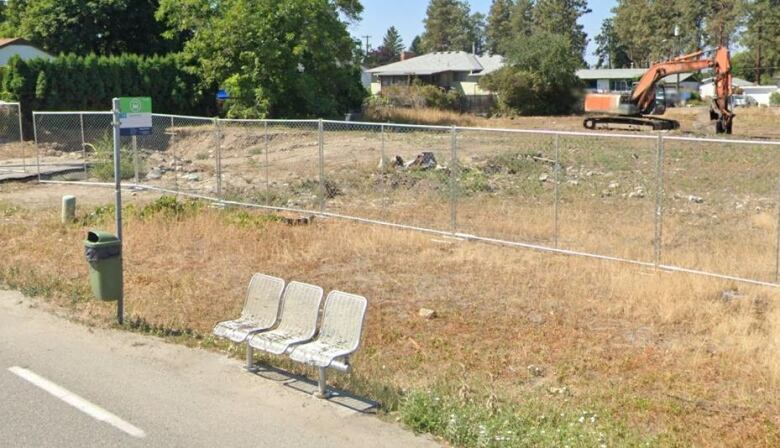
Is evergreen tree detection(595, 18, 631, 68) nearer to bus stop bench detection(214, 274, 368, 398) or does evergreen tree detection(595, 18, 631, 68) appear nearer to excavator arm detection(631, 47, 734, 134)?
excavator arm detection(631, 47, 734, 134)

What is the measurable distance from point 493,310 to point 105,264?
4436mm

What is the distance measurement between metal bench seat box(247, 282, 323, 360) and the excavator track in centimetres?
3486

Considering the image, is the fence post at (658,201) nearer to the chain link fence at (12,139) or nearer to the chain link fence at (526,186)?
the chain link fence at (526,186)

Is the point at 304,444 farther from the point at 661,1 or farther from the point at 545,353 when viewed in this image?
the point at 661,1

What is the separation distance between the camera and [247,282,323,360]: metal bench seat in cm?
739

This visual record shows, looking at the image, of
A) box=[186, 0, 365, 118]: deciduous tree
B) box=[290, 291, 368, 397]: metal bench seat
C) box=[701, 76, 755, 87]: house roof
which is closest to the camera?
box=[290, 291, 368, 397]: metal bench seat

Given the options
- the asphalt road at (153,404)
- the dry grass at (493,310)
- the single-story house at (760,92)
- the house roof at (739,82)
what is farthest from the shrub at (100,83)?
the house roof at (739,82)

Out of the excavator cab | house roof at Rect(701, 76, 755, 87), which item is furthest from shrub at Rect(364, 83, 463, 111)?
house roof at Rect(701, 76, 755, 87)

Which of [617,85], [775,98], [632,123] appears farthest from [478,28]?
[632,123]

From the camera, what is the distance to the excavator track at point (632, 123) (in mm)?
39938

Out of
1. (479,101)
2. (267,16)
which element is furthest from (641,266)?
(479,101)

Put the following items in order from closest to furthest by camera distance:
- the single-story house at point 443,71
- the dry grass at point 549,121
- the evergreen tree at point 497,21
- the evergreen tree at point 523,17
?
the dry grass at point 549,121
the single-story house at point 443,71
the evergreen tree at point 523,17
the evergreen tree at point 497,21

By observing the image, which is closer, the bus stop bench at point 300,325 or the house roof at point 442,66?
the bus stop bench at point 300,325

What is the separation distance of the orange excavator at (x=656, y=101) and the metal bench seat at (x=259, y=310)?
1346 inches
